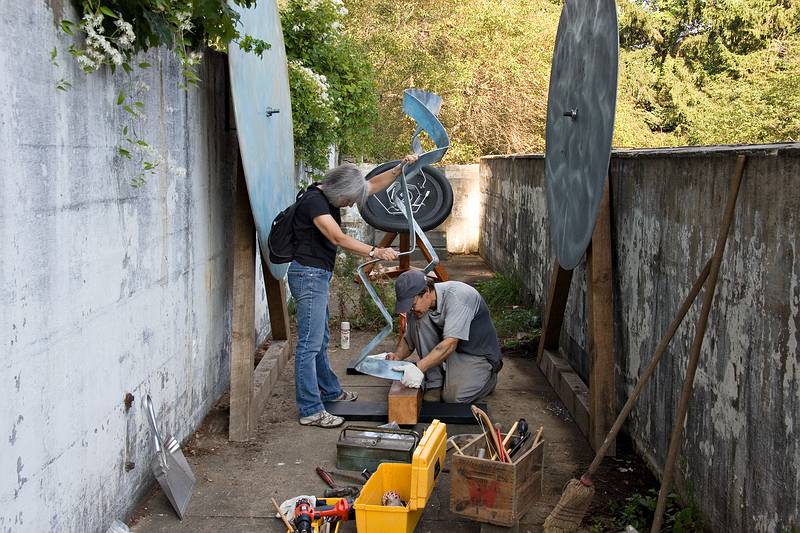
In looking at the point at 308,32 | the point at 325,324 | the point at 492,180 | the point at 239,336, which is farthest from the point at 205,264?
the point at 492,180

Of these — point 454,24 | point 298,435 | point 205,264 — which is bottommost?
point 298,435

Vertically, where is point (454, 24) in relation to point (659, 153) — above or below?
above

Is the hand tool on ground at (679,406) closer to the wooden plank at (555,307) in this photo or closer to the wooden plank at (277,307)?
the wooden plank at (555,307)

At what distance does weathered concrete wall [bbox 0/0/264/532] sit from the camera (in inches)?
103

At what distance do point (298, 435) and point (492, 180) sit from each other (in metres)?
8.10

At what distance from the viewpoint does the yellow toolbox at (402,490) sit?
11.4ft

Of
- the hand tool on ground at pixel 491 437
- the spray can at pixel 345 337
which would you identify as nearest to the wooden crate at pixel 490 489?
the hand tool on ground at pixel 491 437

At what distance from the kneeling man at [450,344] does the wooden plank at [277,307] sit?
1.09 metres

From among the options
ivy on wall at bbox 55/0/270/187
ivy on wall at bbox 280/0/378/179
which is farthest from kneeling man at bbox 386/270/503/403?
ivy on wall at bbox 280/0/378/179

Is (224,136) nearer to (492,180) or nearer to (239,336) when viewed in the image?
(239,336)

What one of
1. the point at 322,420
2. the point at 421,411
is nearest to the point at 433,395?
the point at 421,411

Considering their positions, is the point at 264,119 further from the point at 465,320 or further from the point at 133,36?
the point at 133,36

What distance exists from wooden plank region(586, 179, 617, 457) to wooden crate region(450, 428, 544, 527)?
3.63 feet

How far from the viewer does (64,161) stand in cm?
299
